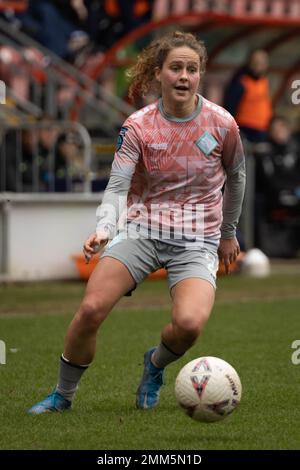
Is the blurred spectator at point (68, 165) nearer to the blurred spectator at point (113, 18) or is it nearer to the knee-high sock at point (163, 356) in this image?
the blurred spectator at point (113, 18)

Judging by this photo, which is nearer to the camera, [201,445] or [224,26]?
[201,445]

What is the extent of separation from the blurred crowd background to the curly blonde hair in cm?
816

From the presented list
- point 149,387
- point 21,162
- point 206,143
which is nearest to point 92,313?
point 149,387

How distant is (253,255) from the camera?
15438 millimetres

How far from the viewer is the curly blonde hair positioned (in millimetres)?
7004

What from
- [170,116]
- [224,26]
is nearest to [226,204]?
[170,116]

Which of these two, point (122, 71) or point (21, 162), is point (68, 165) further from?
point (122, 71)

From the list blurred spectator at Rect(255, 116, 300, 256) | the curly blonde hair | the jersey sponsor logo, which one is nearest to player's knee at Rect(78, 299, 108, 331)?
the jersey sponsor logo

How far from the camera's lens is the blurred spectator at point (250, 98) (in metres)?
17.1

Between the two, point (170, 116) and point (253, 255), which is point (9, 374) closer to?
point (170, 116)

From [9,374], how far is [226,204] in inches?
85.5

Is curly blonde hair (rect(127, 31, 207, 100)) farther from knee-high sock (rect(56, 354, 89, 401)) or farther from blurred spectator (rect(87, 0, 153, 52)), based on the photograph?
blurred spectator (rect(87, 0, 153, 52))

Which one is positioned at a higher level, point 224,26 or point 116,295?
point 224,26

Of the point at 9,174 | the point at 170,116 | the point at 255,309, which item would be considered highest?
the point at 170,116
